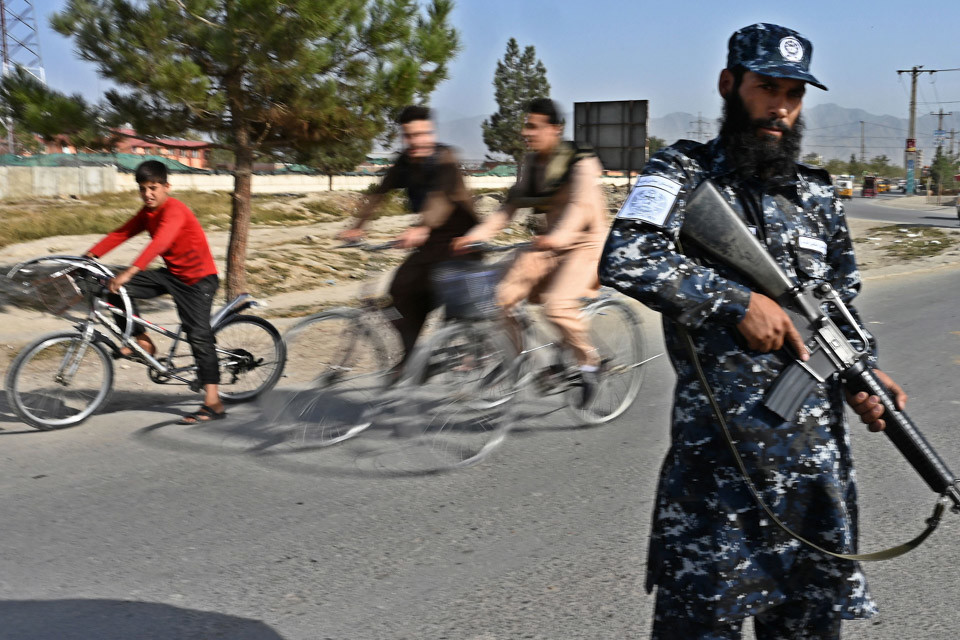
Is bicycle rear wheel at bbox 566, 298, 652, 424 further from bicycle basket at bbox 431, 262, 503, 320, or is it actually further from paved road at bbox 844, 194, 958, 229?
paved road at bbox 844, 194, 958, 229

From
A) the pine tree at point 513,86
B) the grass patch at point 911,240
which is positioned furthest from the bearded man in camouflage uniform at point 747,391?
the pine tree at point 513,86

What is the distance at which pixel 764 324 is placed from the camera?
82.6 inches

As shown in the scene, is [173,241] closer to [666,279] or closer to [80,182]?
[666,279]

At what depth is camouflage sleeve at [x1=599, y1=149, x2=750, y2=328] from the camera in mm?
2084

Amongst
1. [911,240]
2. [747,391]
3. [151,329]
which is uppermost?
[747,391]

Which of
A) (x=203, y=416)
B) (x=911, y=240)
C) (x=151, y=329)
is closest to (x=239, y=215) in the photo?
(x=151, y=329)

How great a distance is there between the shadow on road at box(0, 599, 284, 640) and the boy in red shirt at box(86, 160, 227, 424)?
259 centimetres

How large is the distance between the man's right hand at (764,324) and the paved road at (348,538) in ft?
4.92

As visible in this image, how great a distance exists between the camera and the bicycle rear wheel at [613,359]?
19.8ft

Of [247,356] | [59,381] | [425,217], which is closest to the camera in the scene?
[425,217]

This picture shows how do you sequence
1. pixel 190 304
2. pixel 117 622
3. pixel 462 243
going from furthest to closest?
A: pixel 190 304 < pixel 462 243 < pixel 117 622

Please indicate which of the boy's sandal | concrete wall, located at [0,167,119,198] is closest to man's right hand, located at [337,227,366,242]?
the boy's sandal

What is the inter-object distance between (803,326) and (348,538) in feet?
8.05

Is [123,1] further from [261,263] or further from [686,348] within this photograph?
[686,348]
